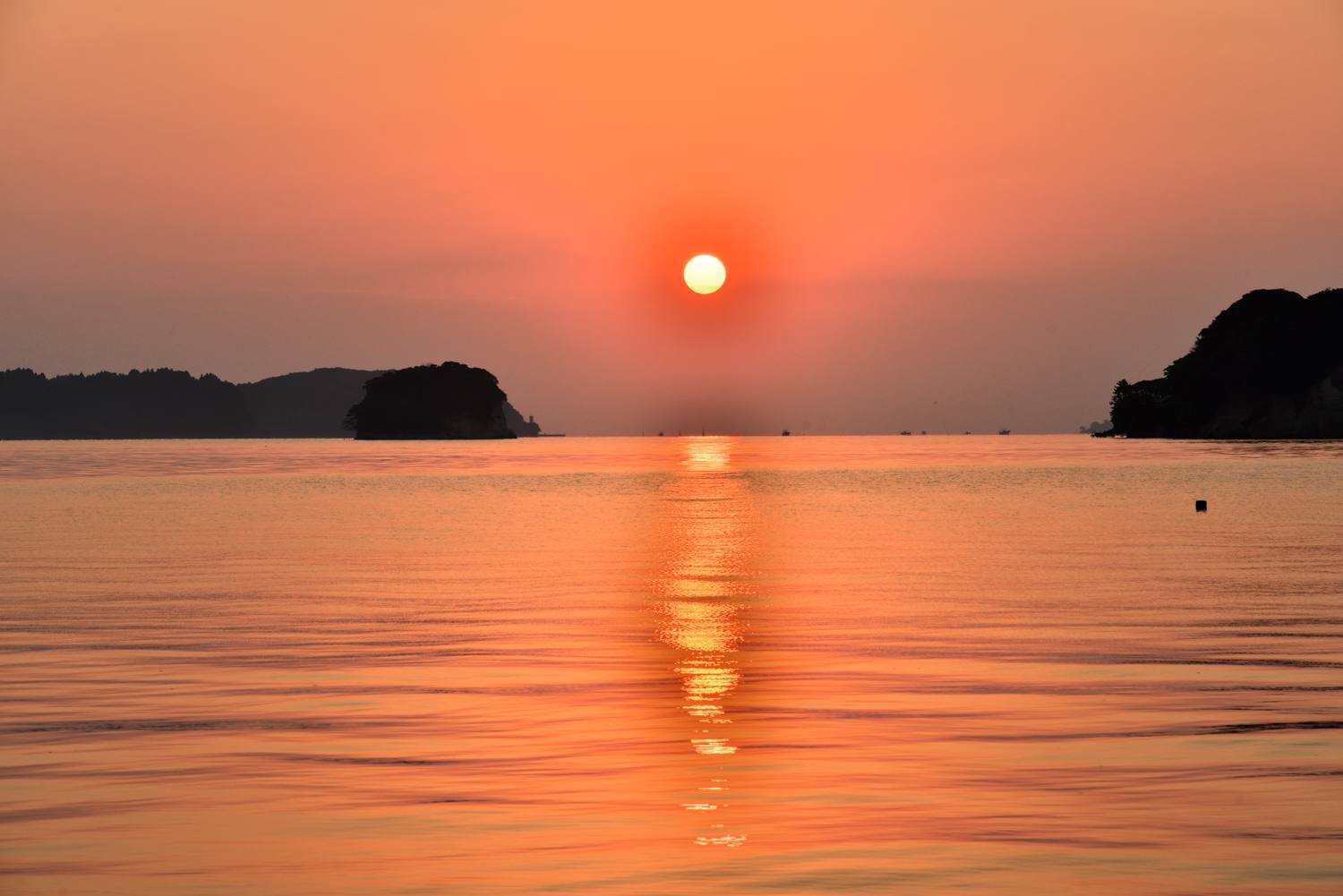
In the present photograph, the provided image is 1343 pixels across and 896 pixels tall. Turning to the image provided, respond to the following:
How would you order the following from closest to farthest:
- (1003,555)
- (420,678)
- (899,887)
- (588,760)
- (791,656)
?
(899,887) < (588,760) < (420,678) < (791,656) < (1003,555)

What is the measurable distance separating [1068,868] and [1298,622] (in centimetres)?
1816

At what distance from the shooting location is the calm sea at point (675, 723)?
12922 millimetres

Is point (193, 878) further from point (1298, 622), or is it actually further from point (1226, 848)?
point (1298, 622)

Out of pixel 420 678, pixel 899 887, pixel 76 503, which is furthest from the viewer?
pixel 76 503

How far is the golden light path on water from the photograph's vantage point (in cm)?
1586

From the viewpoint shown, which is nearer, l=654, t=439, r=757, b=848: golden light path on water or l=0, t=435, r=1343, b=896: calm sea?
l=0, t=435, r=1343, b=896: calm sea

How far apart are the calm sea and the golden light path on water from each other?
0.39 ft

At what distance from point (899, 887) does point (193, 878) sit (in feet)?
18.2

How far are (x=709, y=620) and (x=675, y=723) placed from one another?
11661mm

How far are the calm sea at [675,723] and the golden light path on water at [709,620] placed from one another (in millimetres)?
118

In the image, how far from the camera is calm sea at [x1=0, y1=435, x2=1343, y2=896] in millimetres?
12922

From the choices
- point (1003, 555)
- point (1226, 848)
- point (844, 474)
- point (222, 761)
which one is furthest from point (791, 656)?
point (844, 474)

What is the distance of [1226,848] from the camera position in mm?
13141

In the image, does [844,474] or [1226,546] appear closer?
[1226,546]
